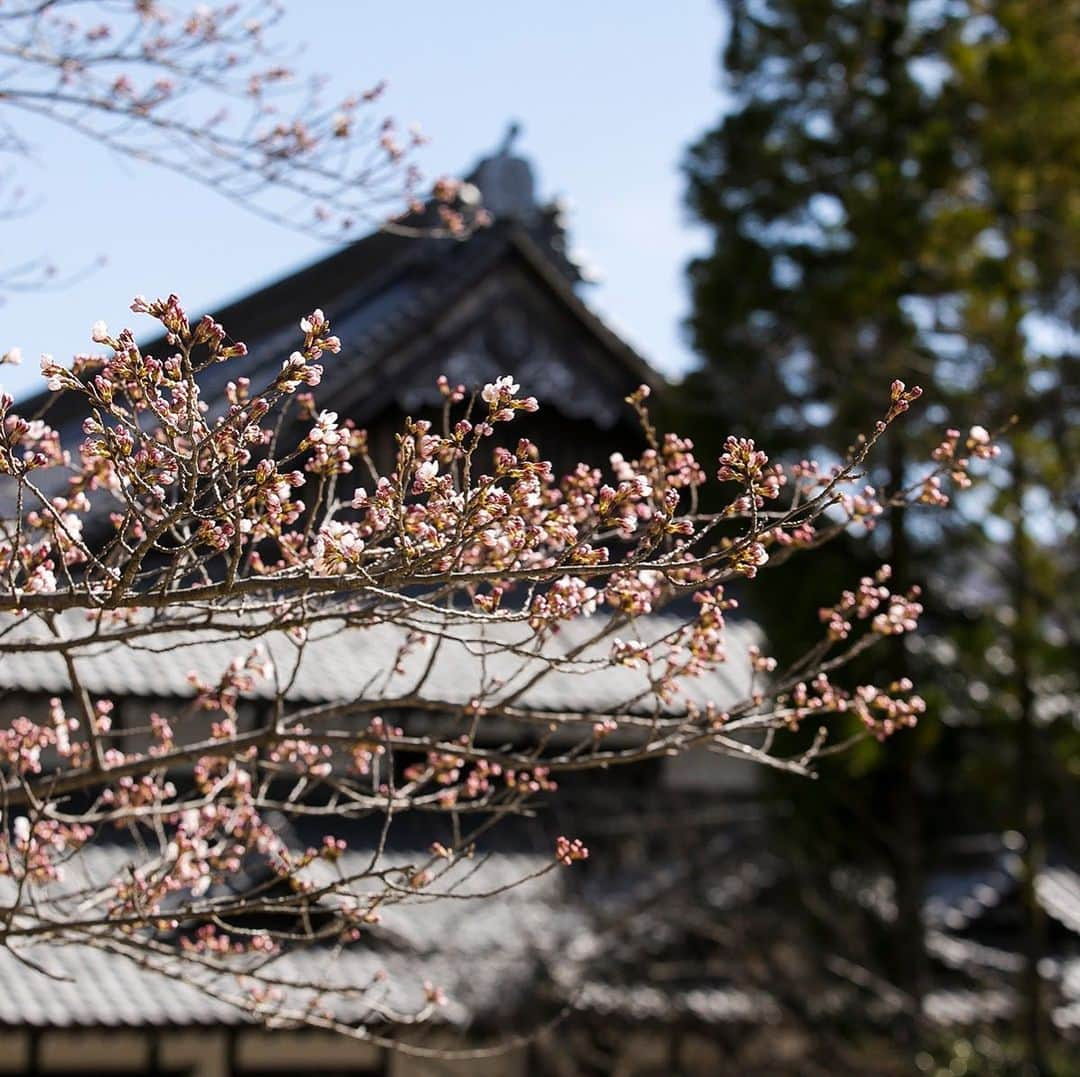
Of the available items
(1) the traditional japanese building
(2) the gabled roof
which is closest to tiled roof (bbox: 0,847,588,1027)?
(1) the traditional japanese building

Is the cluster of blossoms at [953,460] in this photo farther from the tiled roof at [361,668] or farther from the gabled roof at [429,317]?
the gabled roof at [429,317]

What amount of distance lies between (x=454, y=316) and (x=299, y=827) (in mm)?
3993

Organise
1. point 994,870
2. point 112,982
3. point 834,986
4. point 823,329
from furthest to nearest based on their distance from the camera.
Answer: point 994,870
point 823,329
point 834,986
point 112,982

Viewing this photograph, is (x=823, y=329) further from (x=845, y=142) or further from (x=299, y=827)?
(x=299, y=827)

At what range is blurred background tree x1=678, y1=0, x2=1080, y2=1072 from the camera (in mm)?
11445

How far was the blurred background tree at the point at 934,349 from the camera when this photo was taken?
11.4m

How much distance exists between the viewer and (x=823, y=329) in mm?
11750

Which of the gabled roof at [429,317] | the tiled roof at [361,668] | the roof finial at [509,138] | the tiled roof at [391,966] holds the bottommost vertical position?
the tiled roof at [391,966]

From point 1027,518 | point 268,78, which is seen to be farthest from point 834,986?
point 268,78

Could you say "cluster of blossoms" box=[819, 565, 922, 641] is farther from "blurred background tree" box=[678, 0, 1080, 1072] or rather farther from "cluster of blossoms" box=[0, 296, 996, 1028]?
"blurred background tree" box=[678, 0, 1080, 1072]

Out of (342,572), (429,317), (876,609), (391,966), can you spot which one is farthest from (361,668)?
(342,572)

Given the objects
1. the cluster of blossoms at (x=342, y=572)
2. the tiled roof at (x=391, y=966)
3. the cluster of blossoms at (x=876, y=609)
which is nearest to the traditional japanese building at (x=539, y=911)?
the tiled roof at (x=391, y=966)

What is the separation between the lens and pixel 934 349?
11.6m

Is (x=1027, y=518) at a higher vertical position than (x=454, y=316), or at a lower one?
lower
